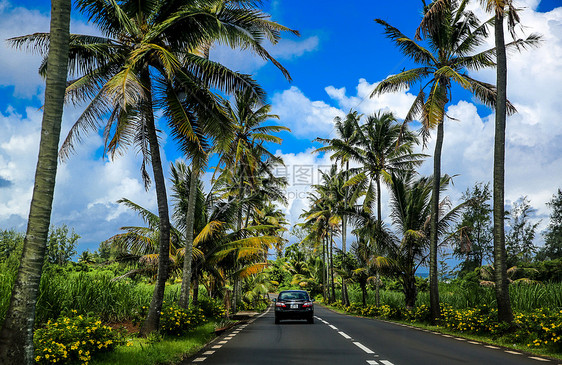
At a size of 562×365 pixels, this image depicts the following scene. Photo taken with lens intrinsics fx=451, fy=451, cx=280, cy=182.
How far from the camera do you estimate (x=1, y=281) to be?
30.6ft

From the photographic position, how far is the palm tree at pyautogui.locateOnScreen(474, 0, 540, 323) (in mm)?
13375

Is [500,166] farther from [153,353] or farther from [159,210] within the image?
[153,353]

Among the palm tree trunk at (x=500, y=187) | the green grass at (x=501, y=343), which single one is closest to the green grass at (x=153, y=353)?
the green grass at (x=501, y=343)

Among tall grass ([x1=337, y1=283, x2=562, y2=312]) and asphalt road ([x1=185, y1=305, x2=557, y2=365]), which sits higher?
tall grass ([x1=337, y1=283, x2=562, y2=312])

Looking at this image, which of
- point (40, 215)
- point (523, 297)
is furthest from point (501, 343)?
point (40, 215)

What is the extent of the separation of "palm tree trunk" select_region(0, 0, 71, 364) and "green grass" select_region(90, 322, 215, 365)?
5.11ft

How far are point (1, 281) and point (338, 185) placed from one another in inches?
1286

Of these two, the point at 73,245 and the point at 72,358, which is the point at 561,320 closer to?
the point at 72,358

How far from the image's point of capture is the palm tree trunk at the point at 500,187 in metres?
13.4

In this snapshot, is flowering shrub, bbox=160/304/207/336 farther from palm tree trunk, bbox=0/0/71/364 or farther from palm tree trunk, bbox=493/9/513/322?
palm tree trunk, bbox=493/9/513/322

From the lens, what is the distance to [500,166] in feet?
45.8

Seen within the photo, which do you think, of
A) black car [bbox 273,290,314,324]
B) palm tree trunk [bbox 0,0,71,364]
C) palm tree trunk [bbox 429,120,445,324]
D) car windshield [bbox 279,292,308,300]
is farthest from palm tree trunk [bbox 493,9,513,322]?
palm tree trunk [bbox 0,0,71,364]

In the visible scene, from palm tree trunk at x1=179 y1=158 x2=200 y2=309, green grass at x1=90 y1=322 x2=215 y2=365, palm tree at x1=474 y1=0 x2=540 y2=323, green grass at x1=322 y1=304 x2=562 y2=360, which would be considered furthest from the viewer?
palm tree trunk at x1=179 y1=158 x2=200 y2=309

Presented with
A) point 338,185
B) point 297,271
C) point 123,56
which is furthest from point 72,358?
point 297,271
